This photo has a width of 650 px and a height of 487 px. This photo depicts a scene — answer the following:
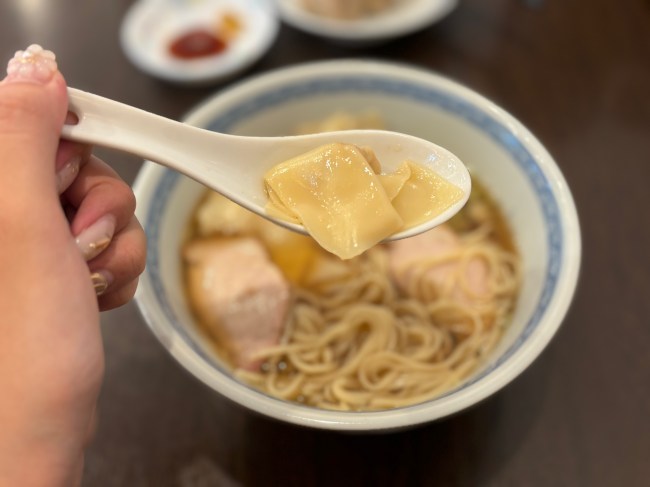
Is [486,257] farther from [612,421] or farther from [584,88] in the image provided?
[584,88]

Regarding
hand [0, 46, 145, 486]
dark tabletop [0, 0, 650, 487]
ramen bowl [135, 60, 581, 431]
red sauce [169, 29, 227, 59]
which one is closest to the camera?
hand [0, 46, 145, 486]

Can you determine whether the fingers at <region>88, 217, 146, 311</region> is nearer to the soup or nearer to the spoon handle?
the spoon handle

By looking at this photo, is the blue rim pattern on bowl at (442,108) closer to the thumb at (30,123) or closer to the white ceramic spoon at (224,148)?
the white ceramic spoon at (224,148)

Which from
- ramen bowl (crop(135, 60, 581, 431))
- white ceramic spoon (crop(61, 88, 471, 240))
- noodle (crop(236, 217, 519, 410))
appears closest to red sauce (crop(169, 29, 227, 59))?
ramen bowl (crop(135, 60, 581, 431))

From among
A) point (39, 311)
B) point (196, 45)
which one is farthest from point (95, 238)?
point (196, 45)

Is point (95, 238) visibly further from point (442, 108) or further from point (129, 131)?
point (442, 108)
